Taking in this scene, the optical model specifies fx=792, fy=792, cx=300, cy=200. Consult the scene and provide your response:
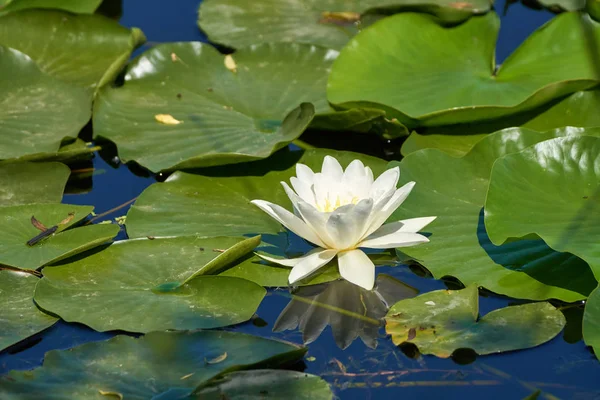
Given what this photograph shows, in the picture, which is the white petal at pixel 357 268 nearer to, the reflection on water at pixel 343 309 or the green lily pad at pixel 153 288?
the reflection on water at pixel 343 309

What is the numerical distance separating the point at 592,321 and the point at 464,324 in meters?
0.29

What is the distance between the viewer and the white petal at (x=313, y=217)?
2000mm

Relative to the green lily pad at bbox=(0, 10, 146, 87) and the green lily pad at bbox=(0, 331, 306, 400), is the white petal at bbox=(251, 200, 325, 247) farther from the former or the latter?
the green lily pad at bbox=(0, 10, 146, 87)

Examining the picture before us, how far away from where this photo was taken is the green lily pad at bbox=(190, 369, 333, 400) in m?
1.68

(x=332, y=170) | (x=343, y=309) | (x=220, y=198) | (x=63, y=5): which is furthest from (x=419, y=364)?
(x=63, y=5)

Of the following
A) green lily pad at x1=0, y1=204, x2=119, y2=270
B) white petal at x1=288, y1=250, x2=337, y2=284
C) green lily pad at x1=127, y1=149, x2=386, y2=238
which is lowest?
green lily pad at x1=0, y1=204, x2=119, y2=270

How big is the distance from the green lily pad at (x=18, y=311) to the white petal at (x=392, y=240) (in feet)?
2.75

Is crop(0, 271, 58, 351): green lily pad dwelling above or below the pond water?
below

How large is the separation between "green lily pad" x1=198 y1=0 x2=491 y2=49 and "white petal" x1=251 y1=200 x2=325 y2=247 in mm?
1327

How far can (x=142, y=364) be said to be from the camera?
1761 millimetres

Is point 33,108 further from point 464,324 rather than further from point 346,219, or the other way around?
point 464,324

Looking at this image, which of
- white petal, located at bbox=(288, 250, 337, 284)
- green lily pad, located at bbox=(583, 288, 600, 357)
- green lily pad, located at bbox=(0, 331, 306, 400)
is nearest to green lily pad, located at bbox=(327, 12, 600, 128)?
white petal, located at bbox=(288, 250, 337, 284)

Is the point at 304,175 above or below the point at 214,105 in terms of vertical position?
above

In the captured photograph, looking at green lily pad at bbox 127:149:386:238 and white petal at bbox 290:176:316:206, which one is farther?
green lily pad at bbox 127:149:386:238
